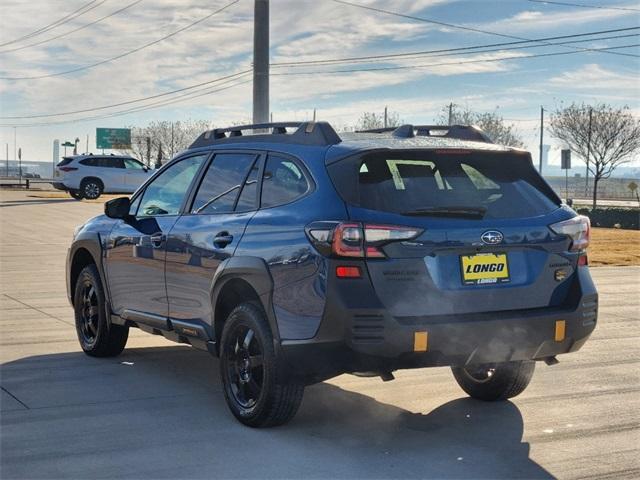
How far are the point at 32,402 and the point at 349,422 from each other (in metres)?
2.16

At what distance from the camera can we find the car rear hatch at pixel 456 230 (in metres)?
4.88

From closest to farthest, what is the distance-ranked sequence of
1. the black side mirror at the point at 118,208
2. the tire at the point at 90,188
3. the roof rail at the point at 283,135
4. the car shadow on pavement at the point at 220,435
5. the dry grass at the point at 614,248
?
the car shadow on pavement at the point at 220,435 → the roof rail at the point at 283,135 → the black side mirror at the point at 118,208 → the dry grass at the point at 614,248 → the tire at the point at 90,188

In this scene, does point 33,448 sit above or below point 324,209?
below

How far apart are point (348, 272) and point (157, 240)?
2.27 metres

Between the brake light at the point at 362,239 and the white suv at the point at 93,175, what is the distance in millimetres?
35944

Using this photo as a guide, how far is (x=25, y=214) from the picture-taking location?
97.5 ft

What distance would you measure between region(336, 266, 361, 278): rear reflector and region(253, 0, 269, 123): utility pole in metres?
16.7

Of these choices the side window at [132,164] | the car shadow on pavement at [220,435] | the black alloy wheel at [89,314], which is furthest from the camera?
the side window at [132,164]

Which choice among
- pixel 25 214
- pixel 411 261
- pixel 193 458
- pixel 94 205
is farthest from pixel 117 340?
pixel 94 205

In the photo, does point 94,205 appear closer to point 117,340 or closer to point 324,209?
point 117,340

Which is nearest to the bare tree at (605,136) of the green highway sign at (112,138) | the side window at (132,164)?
the side window at (132,164)

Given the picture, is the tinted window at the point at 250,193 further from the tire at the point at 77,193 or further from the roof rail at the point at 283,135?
the tire at the point at 77,193

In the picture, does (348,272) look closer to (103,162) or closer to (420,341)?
(420,341)

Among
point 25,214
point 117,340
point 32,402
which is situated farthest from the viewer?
point 25,214
